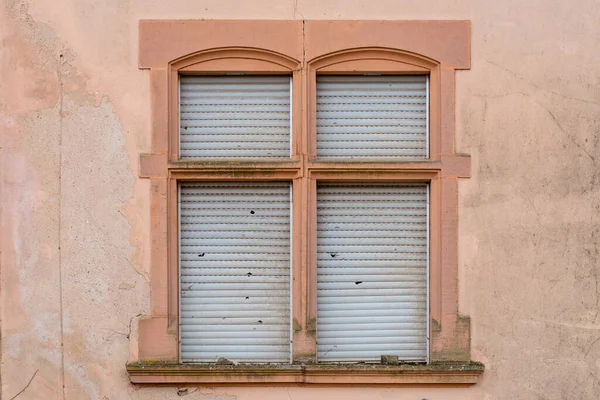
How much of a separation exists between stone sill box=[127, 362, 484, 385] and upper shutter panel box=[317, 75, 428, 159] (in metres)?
1.50

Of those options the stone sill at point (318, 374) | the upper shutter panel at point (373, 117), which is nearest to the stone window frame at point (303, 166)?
the stone sill at point (318, 374)

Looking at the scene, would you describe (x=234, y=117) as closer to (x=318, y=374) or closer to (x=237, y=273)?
(x=237, y=273)

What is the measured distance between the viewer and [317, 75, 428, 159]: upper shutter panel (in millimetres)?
5207

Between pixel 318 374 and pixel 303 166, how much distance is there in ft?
4.74

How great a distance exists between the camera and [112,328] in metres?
5.08

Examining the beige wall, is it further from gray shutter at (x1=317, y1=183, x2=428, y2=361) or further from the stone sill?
gray shutter at (x1=317, y1=183, x2=428, y2=361)

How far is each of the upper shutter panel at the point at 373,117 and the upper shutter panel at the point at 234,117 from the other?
0.29 m

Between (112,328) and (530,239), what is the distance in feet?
9.78

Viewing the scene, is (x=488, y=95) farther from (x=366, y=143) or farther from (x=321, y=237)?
(x=321, y=237)

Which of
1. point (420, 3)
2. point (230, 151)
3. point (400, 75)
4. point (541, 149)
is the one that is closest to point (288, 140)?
point (230, 151)

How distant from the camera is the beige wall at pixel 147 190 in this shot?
16.6ft

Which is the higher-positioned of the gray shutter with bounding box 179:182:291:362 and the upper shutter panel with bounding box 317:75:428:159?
the upper shutter panel with bounding box 317:75:428:159

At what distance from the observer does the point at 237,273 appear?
5199 mm

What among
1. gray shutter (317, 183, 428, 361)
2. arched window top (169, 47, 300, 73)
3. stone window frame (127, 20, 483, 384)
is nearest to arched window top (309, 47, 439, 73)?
stone window frame (127, 20, 483, 384)
